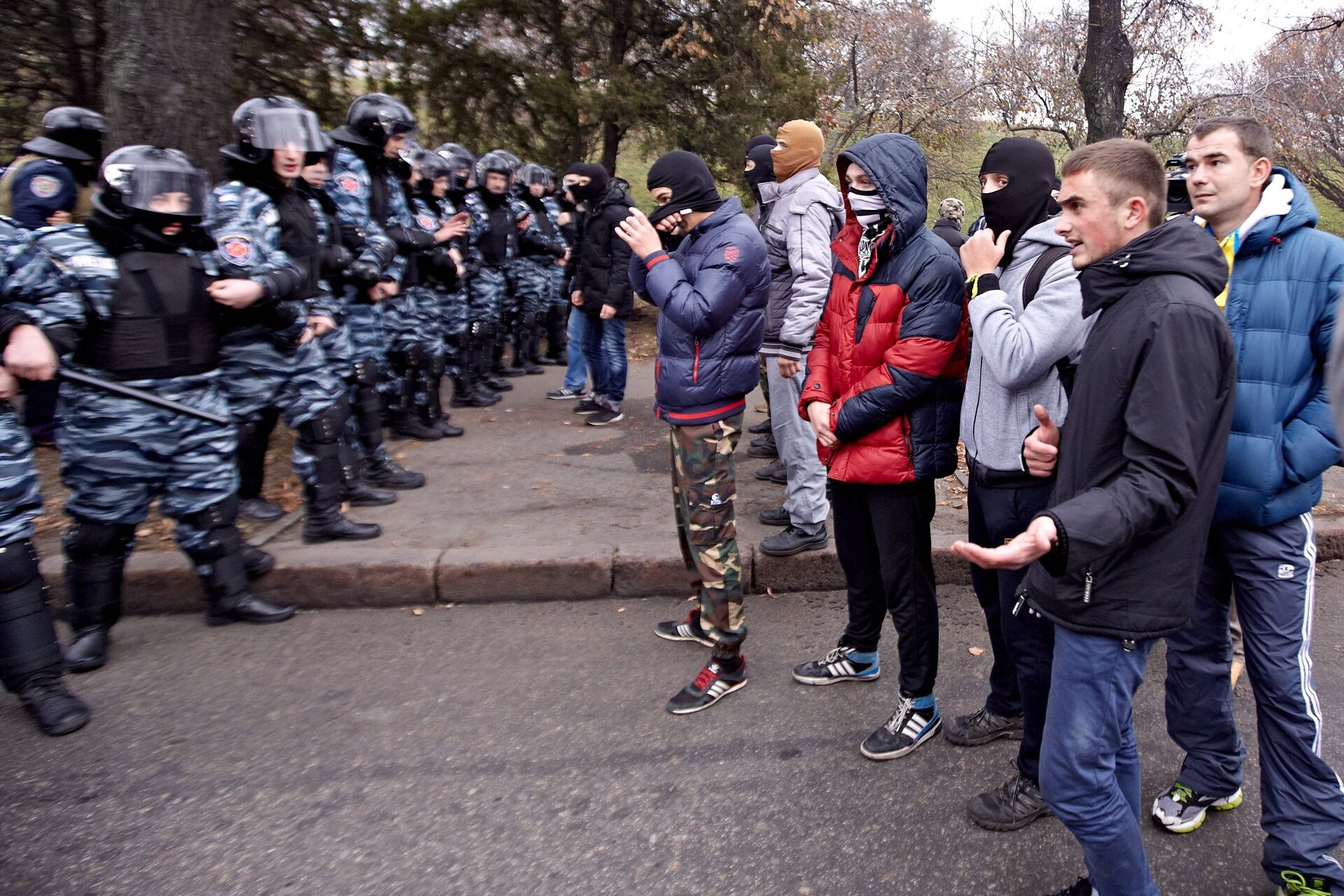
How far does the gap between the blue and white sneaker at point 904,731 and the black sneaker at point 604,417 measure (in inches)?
175

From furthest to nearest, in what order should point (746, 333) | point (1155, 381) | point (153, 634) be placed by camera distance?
point (153, 634)
point (746, 333)
point (1155, 381)

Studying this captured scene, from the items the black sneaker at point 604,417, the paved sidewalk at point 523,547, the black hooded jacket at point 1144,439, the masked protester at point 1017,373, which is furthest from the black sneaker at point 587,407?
the black hooded jacket at point 1144,439

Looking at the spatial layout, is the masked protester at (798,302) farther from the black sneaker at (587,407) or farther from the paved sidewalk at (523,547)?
the black sneaker at (587,407)

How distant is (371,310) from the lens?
565 cm

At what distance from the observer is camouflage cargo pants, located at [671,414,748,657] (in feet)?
11.0

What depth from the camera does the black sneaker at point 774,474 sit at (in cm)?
567

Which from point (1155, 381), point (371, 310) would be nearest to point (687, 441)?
point (1155, 381)

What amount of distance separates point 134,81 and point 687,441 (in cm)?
421

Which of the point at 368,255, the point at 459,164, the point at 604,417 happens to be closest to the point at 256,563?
the point at 368,255

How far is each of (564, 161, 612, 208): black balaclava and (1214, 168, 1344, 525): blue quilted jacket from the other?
18.0 ft

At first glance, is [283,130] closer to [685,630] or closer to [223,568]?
[223,568]

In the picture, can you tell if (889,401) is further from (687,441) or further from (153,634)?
(153,634)

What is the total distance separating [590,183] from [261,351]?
3501mm

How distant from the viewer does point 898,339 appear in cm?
283
